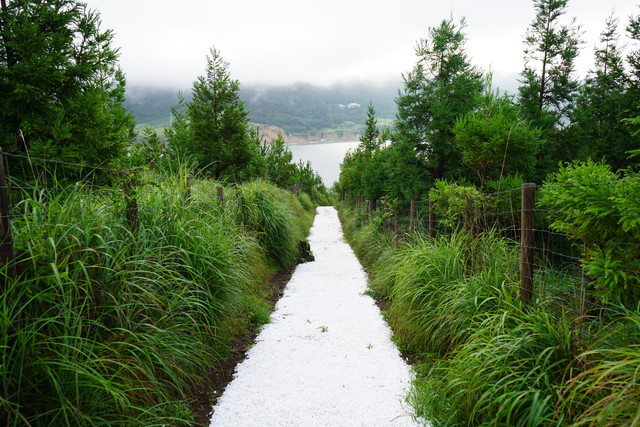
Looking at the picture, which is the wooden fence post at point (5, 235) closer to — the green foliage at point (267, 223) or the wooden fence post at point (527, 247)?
the wooden fence post at point (527, 247)

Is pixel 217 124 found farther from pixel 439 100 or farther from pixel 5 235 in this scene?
pixel 5 235

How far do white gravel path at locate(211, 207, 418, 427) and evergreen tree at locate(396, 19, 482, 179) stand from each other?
163 inches

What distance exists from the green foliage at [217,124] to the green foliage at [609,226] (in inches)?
443

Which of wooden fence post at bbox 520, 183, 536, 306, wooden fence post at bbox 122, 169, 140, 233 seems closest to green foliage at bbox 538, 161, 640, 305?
wooden fence post at bbox 520, 183, 536, 306

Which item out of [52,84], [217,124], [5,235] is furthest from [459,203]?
[217,124]

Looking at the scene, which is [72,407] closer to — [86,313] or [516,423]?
[86,313]

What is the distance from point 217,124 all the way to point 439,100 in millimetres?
8137

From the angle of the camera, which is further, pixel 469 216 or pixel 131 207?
pixel 469 216

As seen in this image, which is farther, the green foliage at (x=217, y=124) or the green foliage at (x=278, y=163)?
the green foliage at (x=278, y=163)

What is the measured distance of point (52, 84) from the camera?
6.01 metres

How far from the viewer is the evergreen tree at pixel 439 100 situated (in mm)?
7672

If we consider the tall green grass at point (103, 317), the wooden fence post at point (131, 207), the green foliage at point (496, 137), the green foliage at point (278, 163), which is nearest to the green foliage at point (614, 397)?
the tall green grass at point (103, 317)

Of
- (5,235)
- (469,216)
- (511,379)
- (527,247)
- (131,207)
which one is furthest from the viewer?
(469,216)

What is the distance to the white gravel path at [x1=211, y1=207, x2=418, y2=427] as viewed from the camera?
2.64m
